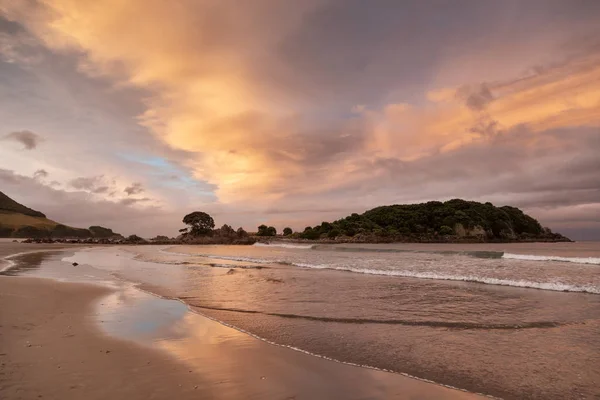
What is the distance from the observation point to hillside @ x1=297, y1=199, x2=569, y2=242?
11506 centimetres

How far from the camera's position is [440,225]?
121 metres

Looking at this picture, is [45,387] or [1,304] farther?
[1,304]

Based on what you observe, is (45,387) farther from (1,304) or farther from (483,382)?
(1,304)

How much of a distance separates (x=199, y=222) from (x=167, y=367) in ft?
408

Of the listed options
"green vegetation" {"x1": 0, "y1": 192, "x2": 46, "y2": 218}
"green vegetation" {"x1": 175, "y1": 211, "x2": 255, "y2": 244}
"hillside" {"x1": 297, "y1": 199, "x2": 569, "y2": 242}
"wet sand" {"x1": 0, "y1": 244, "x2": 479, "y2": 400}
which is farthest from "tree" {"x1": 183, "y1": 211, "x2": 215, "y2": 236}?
"wet sand" {"x1": 0, "y1": 244, "x2": 479, "y2": 400}

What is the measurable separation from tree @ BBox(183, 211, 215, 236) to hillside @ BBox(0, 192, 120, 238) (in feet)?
191

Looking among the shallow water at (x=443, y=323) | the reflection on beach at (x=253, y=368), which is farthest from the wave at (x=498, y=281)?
the reflection on beach at (x=253, y=368)

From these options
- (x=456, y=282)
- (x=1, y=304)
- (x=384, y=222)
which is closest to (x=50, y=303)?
(x=1, y=304)

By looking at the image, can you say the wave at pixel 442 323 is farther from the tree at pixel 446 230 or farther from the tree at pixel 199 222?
the tree at pixel 199 222

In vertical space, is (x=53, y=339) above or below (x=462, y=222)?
below

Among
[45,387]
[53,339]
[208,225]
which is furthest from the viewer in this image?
[208,225]

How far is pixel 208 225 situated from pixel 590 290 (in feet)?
396

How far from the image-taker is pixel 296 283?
1961cm

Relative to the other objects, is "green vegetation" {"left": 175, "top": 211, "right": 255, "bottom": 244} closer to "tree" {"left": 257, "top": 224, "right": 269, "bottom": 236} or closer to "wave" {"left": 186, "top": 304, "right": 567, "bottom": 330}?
"tree" {"left": 257, "top": 224, "right": 269, "bottom": 236}
